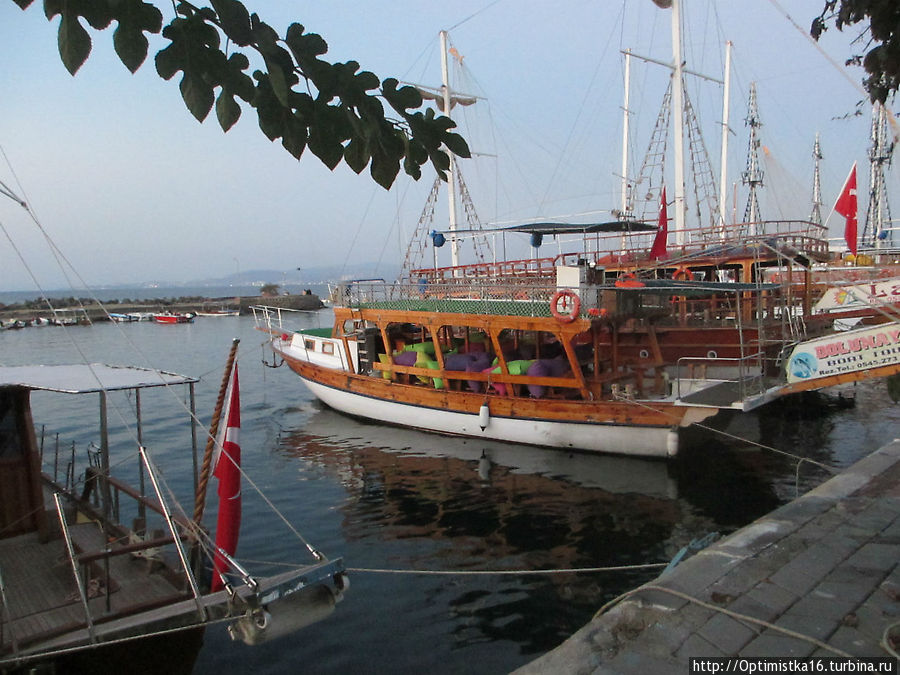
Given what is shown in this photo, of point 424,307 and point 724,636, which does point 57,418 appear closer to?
point 424,307

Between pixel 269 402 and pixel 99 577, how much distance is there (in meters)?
18.5

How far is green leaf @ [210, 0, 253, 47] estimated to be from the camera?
2.44 m

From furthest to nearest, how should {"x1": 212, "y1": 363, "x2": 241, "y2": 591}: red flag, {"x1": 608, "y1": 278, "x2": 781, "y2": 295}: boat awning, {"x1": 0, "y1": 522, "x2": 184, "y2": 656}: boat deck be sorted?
{"x1": 608, "y1": 278, "x2": 781, "y2": 295}: boat awning, {"x1": 212, "y1": 363, "x2": 241, "y2": 591}: red flag, {"x1": 0, "y1": 522, "x2": 184, "y2": 656}: boat deck

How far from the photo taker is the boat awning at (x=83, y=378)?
7.28m

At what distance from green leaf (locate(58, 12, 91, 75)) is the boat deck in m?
4.58

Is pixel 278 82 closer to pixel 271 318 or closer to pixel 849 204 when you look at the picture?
pixel 849 204

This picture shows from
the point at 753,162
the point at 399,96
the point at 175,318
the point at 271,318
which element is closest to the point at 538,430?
the point at 399,96

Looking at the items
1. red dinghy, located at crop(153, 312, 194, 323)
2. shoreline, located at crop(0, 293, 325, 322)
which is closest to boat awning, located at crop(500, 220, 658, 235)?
shoreline, located at crop(0, 293, 325, 322)

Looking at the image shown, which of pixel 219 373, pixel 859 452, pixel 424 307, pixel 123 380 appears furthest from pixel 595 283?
pixel 219 373

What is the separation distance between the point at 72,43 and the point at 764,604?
16.5 ft

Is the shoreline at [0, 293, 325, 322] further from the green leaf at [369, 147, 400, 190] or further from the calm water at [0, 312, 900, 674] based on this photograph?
the green leaf at [369, 147, 400, 190]

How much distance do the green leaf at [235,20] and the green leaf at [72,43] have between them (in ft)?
1.56

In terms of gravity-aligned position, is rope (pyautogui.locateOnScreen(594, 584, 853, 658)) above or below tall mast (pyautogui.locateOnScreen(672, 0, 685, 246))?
below

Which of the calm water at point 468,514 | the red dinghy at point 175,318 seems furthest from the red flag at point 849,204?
the red dinghy at point 175,318
